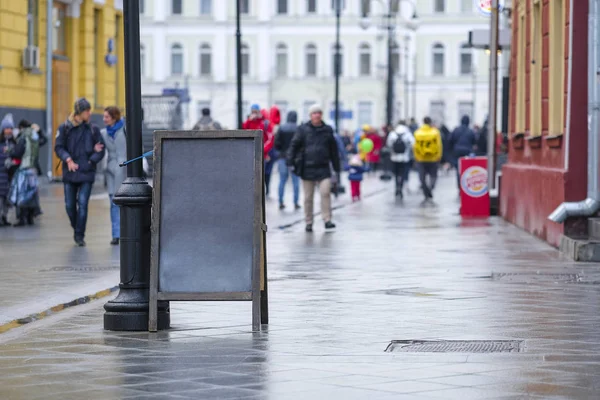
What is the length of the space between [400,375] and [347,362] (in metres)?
0.59

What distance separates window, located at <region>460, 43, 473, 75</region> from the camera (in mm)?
103506

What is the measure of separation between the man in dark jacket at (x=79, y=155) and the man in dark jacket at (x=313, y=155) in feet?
13.5

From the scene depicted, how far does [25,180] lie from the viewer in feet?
75.8

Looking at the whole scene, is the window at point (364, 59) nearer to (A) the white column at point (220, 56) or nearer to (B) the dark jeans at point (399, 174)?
(A) the white column at point (220, 56)

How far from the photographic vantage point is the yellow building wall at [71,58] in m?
35.0

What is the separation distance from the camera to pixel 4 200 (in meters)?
23.2

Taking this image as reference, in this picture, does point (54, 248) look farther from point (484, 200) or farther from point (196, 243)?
point (484, 200)

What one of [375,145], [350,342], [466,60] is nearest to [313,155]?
[350,342]

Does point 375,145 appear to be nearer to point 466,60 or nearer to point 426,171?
point 426,171

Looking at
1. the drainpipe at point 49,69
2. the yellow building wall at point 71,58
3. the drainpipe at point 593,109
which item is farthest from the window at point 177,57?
the drainpipe at point 593,109

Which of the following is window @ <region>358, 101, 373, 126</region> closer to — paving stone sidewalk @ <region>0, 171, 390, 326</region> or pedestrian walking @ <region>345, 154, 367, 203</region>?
pedestrian walking @ <region>345, 154, 367, 203</region>

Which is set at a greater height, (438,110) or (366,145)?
(438,110)

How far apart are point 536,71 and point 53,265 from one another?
891 cm

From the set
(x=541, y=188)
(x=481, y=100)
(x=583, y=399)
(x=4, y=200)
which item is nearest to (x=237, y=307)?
(x=583, y=399)
